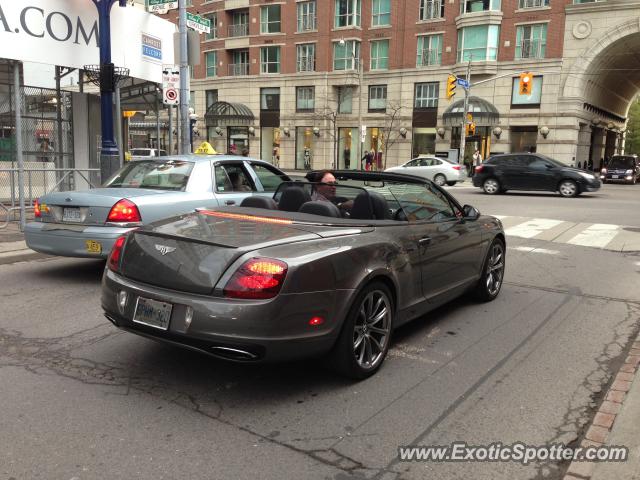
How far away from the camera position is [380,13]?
4466 cm

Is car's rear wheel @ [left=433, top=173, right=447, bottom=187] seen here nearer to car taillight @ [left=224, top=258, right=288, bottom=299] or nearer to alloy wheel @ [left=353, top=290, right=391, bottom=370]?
alloy wheel @ [left=353, top=290, right=391, bottom=370]

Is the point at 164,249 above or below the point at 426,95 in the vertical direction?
below

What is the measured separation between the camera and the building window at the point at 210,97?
52.4m

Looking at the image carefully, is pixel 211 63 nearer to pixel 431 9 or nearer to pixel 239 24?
pixel 239 24

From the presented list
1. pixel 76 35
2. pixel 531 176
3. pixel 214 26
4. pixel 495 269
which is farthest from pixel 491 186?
pixel 214 26

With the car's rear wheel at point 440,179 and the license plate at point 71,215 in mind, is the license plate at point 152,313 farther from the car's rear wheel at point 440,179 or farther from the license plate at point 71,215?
the car's rear wheel at point 440,179

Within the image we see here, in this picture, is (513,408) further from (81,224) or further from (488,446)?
(81,224)

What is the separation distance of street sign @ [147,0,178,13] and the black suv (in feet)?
48.5

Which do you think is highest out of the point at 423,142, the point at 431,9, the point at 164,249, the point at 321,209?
the point at 431,9

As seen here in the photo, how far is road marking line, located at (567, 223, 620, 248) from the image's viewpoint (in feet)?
35.6

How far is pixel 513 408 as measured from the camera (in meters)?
3.69

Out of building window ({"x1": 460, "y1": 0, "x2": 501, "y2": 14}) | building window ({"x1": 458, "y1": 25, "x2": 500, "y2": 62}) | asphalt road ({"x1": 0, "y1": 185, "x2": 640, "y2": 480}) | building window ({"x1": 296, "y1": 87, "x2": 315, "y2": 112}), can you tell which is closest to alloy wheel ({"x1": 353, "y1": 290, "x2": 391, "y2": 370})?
asphalt road ({"x1": 0, "y1": 185, "x2": 640, "y2": 480})

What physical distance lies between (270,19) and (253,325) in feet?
161

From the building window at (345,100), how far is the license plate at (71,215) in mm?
41891
